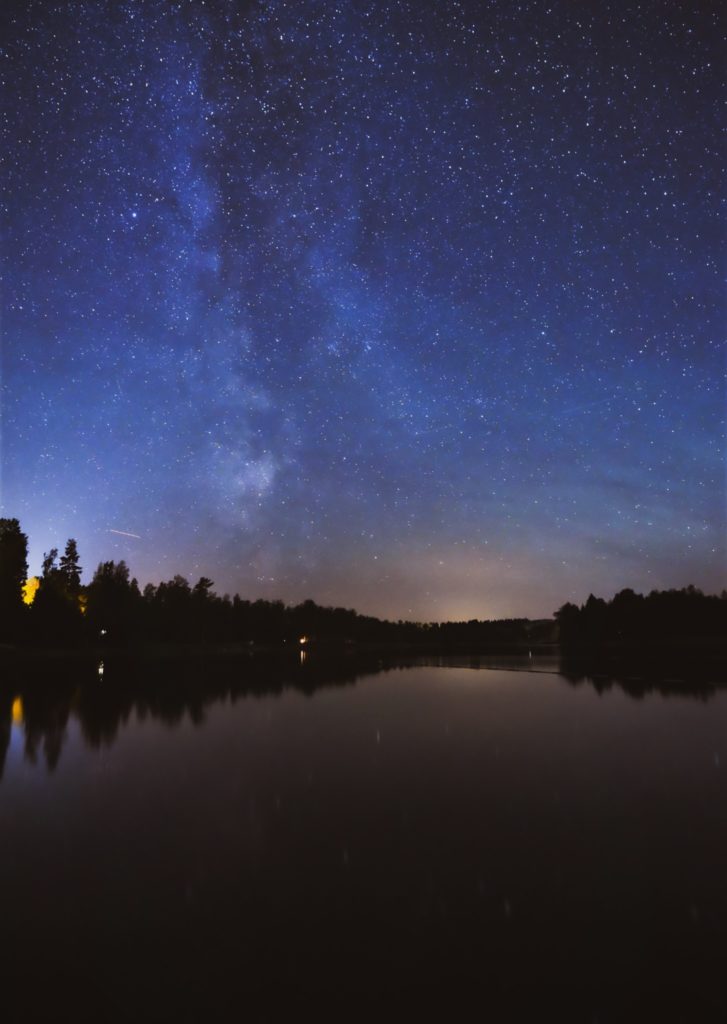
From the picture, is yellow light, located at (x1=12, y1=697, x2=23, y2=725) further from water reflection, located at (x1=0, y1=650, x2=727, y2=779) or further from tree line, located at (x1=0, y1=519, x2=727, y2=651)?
tree line, located at (x1=0, y1=519, x2=727, y2=651)

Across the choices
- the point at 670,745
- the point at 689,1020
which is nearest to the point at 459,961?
the point at 689,1020

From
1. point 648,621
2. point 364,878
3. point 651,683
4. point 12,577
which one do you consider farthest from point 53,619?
point 648,621

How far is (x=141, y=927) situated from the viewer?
6719mm

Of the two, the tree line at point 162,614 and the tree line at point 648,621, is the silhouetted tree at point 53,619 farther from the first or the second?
the tree line at point 648,621

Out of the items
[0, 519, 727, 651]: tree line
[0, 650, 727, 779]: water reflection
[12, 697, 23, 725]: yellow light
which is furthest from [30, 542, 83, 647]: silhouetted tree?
[12, 697, 23, 725]: yellow light

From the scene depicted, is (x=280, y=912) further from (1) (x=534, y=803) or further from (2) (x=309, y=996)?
(1) (x=534, y=803)

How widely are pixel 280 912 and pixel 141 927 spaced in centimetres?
148

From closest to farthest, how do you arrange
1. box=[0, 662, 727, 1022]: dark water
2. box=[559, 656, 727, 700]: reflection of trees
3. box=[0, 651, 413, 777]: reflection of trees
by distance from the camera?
box=[0, 662, 727, 1022]: dark water < box=[0, 651, 413, 777]: reflection of trees < box=[559, 656, 727, 700]: reflection of trees

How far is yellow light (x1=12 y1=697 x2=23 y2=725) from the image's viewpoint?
21.5 metres

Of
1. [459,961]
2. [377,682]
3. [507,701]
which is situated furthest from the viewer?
[377,682]

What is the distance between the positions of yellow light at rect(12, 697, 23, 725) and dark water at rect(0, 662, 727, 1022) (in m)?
3.93

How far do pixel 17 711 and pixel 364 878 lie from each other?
69.5 ft

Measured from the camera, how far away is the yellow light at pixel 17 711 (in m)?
21.5

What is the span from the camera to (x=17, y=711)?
24.2 m
